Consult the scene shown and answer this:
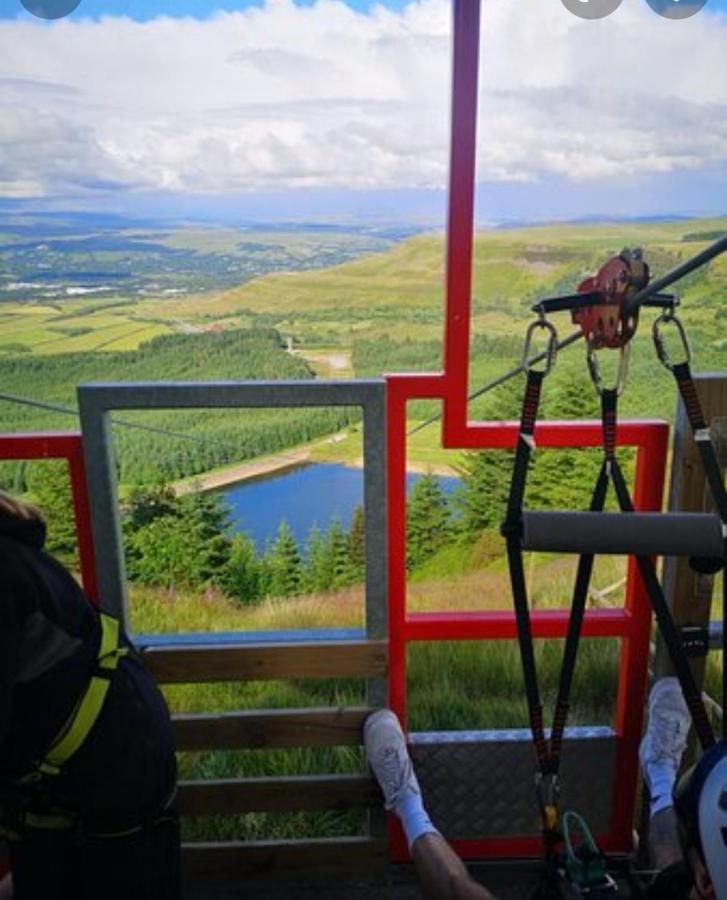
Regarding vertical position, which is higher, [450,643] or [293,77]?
[293,77]

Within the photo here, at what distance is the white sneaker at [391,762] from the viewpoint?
207 cm

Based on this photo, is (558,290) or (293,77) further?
(558,290)

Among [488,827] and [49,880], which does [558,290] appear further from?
[49,880]

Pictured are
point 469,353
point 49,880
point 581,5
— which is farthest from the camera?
point 469,353

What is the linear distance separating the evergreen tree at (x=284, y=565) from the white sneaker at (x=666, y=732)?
3.54 feet

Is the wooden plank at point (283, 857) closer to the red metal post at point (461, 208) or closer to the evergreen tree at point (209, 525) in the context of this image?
the evergreen tree at point (209, 525)

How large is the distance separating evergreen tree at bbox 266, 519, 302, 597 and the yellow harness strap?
24.4 inches

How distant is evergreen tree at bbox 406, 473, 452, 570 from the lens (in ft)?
7.05

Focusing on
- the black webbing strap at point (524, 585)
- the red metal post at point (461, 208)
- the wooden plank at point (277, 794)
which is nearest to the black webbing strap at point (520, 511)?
the black webbing strap at point (524, 585)

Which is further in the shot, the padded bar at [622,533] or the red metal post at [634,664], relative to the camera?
the red metal post at [634,664]

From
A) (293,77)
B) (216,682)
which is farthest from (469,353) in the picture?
(216,682)

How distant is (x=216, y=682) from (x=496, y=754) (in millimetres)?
883

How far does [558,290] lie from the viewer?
205 cm

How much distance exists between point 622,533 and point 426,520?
78 cm
